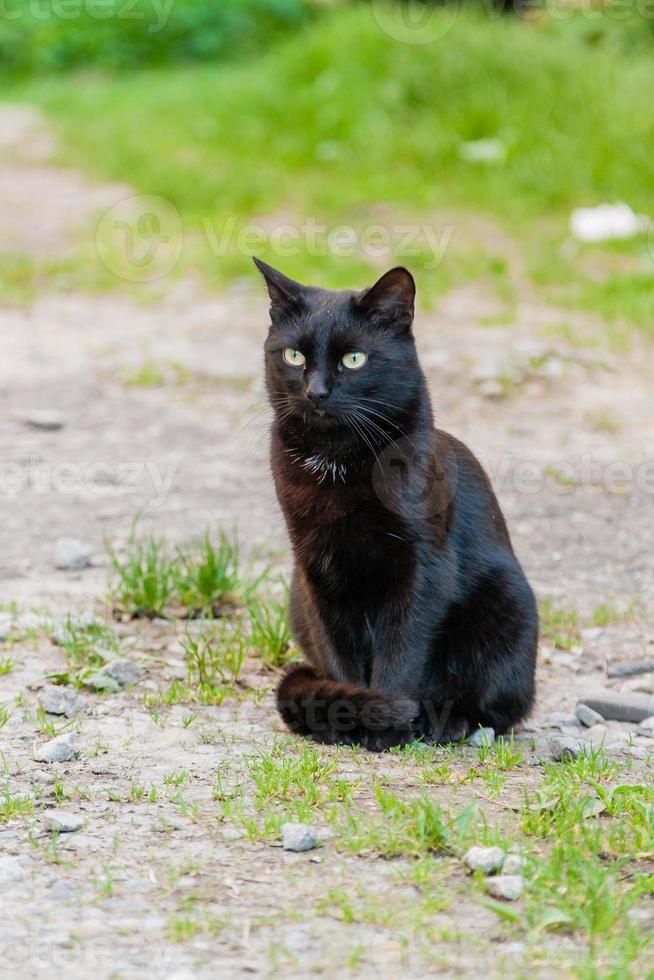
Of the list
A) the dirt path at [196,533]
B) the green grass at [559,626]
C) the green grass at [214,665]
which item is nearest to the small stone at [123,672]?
the dirt path at [196,533]

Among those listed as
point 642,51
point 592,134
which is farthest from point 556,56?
point 642,51

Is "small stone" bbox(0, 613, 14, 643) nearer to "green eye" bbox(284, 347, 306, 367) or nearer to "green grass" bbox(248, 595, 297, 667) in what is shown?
"green grass" bbox(248, 595, 297, 667)

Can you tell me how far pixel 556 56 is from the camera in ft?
30.9

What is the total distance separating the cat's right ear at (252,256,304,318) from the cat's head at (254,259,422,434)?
17mm

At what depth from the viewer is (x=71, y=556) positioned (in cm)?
447

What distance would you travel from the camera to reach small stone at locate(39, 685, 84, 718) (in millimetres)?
3279

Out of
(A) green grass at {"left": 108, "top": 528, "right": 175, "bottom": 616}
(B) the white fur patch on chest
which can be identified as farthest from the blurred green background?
(B) the white fur patch on chest

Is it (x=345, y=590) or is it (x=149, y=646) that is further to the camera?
(x=149, y=646)

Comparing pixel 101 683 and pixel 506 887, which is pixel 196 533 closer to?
pixel 101 683

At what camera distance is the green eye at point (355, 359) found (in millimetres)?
3168

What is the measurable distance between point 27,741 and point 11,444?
111 inches

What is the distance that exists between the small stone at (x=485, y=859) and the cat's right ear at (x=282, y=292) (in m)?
1.52

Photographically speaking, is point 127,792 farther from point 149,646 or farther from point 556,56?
point 556,56

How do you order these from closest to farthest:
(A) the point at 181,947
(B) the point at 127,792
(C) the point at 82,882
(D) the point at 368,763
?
(A) the point at 181,947, (C) the point at 82,882, (B) the point at 127,792, (D) the point at 368,763
